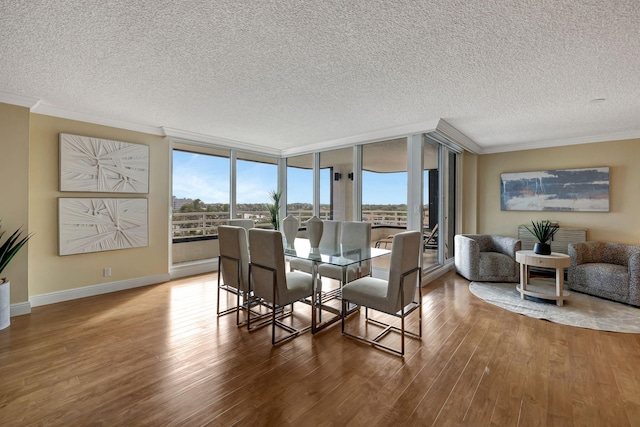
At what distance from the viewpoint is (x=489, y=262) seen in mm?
4469

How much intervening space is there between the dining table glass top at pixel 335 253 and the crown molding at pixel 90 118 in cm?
297

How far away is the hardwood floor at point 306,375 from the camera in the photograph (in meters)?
1.69

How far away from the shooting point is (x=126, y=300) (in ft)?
12.1

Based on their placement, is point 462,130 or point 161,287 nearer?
point 161,287

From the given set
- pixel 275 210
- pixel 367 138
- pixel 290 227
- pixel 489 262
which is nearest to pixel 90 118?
pixel 290 227

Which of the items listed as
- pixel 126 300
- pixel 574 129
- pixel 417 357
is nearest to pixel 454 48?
pixel 417 357

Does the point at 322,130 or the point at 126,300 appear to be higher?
the point at 322,130

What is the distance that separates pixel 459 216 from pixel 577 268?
2140mm

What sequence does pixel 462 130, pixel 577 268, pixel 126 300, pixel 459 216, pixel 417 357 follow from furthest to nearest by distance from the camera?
pixel 459 216 → pixel 462 130 → pixel 577 268 → pixel 126 300 → pixel 417 357

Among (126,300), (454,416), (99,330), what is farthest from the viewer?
(126,300)

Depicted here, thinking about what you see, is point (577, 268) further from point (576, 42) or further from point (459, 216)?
point (576, 42)

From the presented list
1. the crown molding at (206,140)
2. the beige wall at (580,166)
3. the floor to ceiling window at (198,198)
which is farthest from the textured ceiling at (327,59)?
the floor to ceiling window at (198,198)

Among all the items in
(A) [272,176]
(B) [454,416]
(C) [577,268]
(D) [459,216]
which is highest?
(A) [272,176]

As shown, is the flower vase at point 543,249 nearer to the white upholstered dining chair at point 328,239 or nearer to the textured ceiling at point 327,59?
the textured ceiling at point 327,59
